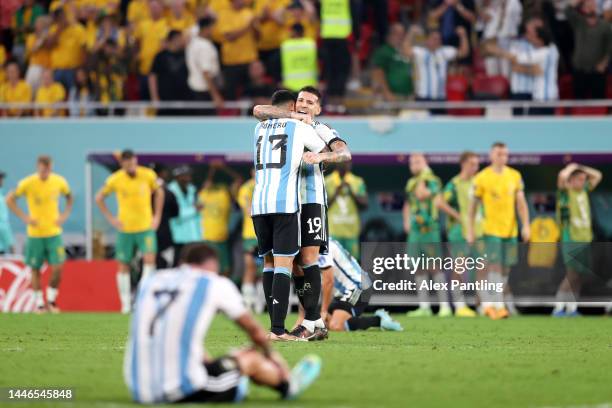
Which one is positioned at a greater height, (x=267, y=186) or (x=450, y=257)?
(x=267, y=186)

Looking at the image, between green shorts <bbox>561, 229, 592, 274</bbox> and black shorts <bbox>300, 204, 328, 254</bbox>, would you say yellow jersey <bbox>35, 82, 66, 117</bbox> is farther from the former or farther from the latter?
black shorts <bbox>300, 204, 328, 254</bbox>

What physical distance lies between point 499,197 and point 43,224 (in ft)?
23.1

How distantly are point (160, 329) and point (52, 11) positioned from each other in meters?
17.6

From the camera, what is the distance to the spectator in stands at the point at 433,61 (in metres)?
21.9

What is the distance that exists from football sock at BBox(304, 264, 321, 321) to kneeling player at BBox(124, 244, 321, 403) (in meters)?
4.51

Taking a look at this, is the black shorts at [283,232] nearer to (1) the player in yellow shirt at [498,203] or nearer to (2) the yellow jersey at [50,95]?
(1) the player in yellow shirt at [498,203]

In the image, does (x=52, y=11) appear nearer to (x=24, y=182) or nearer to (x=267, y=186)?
(x=24, y=182)

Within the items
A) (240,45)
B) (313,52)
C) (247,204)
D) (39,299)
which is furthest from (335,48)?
(39,299)

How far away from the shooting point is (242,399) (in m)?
7.84

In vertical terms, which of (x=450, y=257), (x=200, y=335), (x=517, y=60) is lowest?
(x=450, y=257)

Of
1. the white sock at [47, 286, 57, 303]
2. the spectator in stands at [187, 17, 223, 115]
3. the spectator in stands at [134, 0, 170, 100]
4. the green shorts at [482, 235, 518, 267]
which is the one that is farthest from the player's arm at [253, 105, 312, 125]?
the spectator in stands at [134, 0, 170, 100]

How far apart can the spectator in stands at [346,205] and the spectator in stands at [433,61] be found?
2758 millimetres

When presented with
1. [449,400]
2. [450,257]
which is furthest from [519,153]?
[449,400]

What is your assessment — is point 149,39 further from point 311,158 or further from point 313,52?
point 311,158
